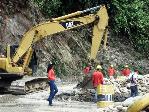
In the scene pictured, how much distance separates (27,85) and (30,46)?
2.02 meters

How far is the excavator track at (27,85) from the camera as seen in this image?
25484mm

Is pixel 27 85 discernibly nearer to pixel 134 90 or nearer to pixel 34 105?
pixel 34 105

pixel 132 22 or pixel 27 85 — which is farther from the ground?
pixel 132 22

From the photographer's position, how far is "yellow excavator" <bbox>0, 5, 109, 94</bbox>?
25.3 metres

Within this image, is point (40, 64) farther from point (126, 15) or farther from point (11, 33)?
point (126, 15)

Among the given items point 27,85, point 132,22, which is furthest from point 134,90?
point 132,22

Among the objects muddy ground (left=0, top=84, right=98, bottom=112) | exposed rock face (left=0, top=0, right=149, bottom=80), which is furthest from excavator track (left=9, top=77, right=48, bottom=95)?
exposed rock face (left=0, top=0, right=149, bottom=80)

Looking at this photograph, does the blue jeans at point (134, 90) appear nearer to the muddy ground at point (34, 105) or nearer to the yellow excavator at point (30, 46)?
the muddy ground at point (34, 105)

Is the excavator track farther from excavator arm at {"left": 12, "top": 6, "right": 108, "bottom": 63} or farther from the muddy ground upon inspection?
excavator arm at {"left": 12, "top": 6, "right": 108, "bottom": 63}

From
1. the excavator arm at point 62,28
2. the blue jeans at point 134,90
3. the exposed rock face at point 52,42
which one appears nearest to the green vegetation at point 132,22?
the exposed rock face at point 52,42

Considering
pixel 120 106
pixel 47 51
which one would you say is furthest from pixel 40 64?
pixel 120 106

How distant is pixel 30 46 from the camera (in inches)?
1024

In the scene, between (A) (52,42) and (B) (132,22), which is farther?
(B) (132,22)

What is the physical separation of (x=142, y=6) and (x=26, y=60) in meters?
23.7
